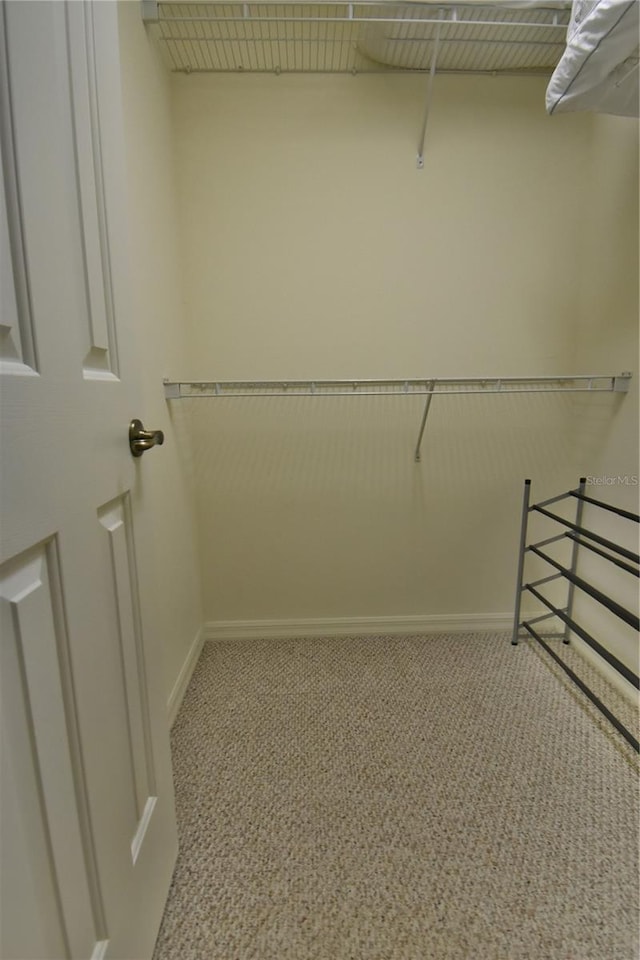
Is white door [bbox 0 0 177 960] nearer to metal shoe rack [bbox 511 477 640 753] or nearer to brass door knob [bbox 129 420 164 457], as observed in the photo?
brass door knob [bbox 129 420 164 457]

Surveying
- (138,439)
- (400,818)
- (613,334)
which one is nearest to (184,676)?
(400,818)

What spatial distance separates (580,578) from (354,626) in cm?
100

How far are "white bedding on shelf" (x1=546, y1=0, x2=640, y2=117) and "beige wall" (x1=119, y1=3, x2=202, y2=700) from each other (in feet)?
3.93

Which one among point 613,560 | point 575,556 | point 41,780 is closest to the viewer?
point 41,780

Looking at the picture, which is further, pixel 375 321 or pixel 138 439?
pixel 375 321

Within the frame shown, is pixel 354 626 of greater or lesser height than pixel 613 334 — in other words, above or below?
below

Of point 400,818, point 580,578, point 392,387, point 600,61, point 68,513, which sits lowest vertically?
point 400,818

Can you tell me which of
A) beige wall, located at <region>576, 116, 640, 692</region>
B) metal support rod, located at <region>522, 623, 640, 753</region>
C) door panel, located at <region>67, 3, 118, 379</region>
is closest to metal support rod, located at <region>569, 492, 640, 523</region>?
beige wall, located at <region>576, 116, 640, 692</region>

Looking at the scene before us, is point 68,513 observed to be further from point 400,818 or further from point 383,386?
point 383,386

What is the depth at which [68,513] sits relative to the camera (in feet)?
1.82

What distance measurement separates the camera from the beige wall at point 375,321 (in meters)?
1.58

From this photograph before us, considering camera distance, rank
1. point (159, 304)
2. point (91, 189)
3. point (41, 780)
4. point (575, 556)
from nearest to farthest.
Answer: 1. point (41, 780)
2. point (91, 189)
3. point (159, 304)
4. point (575, 556)

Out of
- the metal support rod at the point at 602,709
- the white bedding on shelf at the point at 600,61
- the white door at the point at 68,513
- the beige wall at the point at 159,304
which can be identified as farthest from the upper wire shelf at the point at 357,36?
the metal support rod at the point at 602,709

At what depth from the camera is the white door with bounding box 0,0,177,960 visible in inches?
17.9
